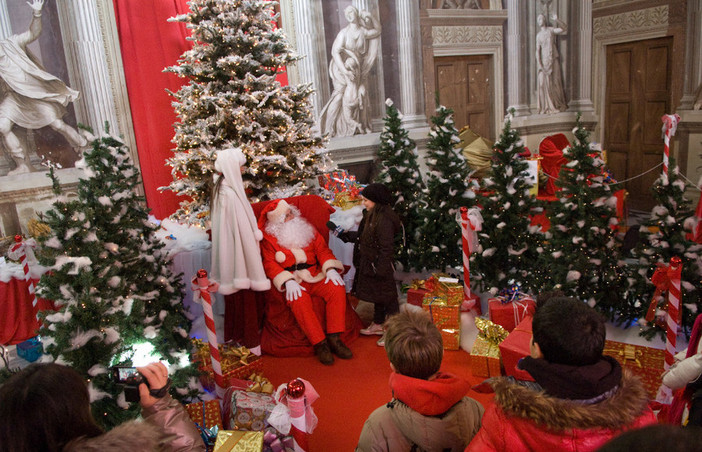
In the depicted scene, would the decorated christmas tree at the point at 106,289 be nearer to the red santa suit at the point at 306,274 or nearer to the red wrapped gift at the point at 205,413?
the red wrapped gift at the point at 205,413

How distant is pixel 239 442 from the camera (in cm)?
300

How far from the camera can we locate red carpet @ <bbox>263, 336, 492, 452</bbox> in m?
3.85

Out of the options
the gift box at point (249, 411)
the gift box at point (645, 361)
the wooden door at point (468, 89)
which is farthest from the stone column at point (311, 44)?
the gift box at point (645, 361)

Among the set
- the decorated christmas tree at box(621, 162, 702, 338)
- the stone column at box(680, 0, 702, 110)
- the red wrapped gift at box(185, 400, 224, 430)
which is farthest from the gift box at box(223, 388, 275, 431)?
the stone column at box(680, 0, 702, 110)

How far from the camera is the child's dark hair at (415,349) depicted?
222cm

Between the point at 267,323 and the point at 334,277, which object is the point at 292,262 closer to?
the point at 334,277

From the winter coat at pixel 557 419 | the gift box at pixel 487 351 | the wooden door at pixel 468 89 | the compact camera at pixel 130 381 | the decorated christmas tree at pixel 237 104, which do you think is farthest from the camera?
the wooden door at pixel 468 89

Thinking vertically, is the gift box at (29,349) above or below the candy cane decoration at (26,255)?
below

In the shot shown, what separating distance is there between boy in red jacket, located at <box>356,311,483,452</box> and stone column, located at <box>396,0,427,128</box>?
293 inches

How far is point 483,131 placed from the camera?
10.5m

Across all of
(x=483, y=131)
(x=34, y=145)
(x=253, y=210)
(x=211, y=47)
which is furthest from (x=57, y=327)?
(x=483, y=131)

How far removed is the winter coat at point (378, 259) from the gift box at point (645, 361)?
2020 millimetres

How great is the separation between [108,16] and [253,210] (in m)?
3.86

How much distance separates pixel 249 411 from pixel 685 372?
8.52 feet
